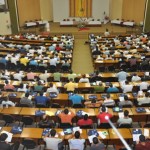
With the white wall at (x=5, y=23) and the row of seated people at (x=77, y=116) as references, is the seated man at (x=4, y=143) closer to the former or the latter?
the row of seated people at (x=77, y=116)

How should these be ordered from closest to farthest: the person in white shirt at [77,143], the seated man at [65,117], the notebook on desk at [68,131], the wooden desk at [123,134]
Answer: the person in white shirt at [77,143] < the wooden desk at [123,134] < the notebook on desk at [68,131] < the seated man at [65,117]

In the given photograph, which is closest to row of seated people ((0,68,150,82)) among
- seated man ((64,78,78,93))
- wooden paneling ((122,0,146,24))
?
seated man ((64,78,78,93))

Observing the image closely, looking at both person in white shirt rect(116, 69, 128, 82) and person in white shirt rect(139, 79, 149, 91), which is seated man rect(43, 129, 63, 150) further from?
person in white shirt rect(116, 69, 128, 82)

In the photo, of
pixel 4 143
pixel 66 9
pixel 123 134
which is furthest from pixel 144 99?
pixel 66 9

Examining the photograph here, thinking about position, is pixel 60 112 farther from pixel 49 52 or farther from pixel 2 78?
pixel 49 52

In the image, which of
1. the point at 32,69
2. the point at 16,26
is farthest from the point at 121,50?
the point at 16,26

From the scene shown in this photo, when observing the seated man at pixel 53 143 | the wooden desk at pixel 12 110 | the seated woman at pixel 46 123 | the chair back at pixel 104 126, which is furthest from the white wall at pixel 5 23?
the seated man at pixel 53 143

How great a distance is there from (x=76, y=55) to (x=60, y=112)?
10.6 metres

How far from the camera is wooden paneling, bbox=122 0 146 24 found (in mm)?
26172

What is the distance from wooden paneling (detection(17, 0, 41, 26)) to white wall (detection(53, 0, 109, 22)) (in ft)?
6.79

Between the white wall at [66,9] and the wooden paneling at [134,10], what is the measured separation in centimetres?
243

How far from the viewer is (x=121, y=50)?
18.2m

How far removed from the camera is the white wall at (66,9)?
95.1 ft

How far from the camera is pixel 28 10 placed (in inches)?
1091
